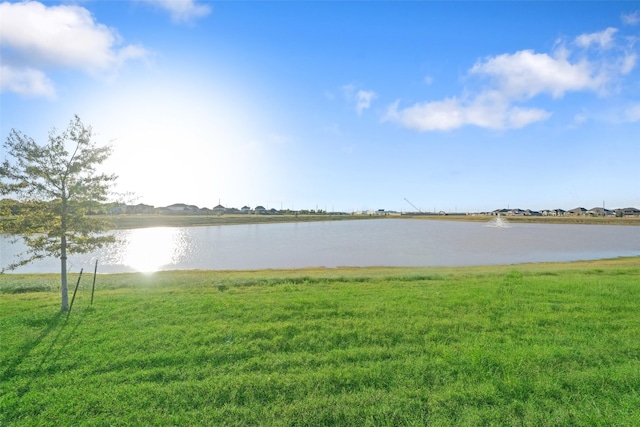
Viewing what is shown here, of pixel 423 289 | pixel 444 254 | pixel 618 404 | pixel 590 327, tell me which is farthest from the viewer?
pixel 444 254

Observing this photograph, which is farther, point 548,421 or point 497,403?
point 497,403

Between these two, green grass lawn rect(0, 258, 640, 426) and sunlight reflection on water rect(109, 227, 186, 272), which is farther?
sunlight reflection on water rect(109, 227, 186, 272)

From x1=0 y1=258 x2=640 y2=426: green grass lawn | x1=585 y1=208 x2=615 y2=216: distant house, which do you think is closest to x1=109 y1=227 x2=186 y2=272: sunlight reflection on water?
x1=0 y1=258 x2=640 y2=426: green grass lawn

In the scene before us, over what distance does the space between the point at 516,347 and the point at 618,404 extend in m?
1.99

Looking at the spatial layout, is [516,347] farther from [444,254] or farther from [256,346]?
[444,254]

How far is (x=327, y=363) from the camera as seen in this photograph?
660 cm

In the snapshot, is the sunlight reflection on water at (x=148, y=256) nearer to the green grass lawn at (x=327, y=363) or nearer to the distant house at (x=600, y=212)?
the green grass lawn at (x=327, y=363)

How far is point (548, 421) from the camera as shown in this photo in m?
4.82

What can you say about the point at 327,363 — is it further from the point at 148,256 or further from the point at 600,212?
the point at 600,212

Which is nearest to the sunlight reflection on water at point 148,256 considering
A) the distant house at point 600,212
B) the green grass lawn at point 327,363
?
the green grass lawn at point 327,363

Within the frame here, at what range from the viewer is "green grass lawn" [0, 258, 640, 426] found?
5125 mm

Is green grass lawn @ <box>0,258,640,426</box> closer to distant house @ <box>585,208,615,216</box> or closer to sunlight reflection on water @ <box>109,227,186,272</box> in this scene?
sunlight reflection on water @ <box>109,227,186,272</box>

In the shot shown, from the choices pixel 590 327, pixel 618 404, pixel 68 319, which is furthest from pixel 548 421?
pixel 68 319

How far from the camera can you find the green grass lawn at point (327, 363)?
5125 mm
